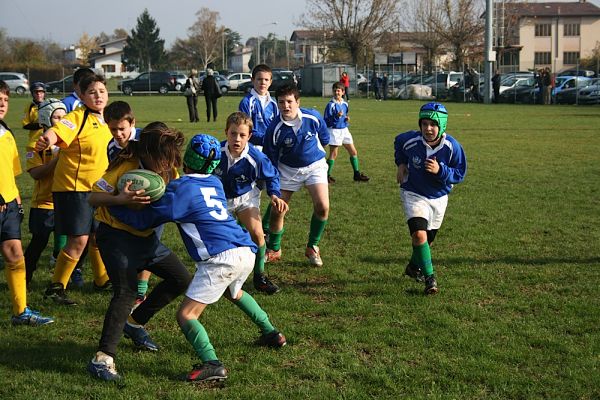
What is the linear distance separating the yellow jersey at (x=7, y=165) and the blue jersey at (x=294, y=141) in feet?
8.88

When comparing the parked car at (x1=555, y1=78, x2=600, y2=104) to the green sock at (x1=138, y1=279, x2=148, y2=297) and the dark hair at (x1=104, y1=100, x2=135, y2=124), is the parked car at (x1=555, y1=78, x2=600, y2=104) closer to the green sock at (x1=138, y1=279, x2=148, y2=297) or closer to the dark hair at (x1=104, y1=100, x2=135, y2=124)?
the green sock at (x1=138, y1=279, x2=148, y2=297)

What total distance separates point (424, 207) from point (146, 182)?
9.90ft

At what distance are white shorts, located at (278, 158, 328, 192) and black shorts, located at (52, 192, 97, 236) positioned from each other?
2255 millimetres

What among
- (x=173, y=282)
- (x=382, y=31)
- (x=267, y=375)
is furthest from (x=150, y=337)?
(x=382, y=31)

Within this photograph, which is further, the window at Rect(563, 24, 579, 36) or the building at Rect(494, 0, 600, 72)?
the window at Rect(563, 24, 579, 36)

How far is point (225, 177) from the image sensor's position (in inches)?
251

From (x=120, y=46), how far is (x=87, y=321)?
13403cm

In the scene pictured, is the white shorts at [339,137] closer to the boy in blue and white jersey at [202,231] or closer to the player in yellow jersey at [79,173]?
the player in yellow jersey at [79,173]

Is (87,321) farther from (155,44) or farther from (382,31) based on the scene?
(155,44)

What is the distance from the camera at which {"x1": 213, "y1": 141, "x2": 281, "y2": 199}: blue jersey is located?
20.4 ft

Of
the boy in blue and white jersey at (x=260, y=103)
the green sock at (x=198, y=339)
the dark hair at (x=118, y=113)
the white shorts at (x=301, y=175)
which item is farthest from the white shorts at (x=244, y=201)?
the boy in blue and white jersey at (x=260, y=103)

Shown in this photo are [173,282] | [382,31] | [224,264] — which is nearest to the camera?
[224,264]

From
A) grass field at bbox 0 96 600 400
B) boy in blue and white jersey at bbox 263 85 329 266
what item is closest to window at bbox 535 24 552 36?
grass field at bbox 0 96 600 400

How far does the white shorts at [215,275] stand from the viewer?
449 cm
